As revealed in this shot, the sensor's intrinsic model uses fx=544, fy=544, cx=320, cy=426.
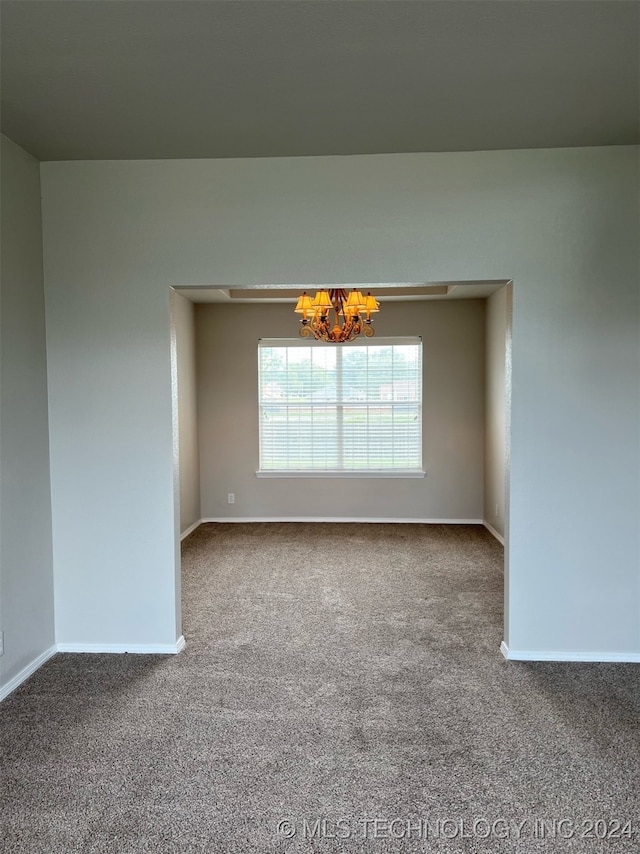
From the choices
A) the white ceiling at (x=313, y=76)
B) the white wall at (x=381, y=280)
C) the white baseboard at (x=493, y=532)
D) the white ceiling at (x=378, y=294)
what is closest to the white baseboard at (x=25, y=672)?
the white wall at (x=381, y=280)

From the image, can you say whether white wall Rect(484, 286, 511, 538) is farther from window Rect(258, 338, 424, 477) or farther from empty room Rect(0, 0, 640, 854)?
empty room Rect(0, 0, 640, 854)

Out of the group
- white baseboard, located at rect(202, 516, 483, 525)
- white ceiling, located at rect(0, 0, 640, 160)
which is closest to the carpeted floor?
white baseboard, located at rect(202, 516, 483, 525)

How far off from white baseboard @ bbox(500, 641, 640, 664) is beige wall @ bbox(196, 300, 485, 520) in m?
3.34

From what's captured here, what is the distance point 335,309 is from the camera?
191 inches

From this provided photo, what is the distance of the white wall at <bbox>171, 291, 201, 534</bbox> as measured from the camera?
5.77m

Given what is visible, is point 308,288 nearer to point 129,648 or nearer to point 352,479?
point 129,648

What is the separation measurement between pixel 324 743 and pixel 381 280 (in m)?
2.29

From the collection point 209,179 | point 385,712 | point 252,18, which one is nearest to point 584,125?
point 252,18

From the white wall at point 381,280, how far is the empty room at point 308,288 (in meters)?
0.02

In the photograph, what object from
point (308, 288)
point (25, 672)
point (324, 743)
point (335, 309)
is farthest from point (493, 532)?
point (25, 672)

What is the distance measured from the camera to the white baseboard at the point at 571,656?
9.88 feet

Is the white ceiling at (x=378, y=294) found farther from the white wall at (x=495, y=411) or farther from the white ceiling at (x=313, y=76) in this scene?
the white ceiling at (x=313, y=76)

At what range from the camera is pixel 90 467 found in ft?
10.3

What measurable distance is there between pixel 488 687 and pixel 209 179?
10.1ft
